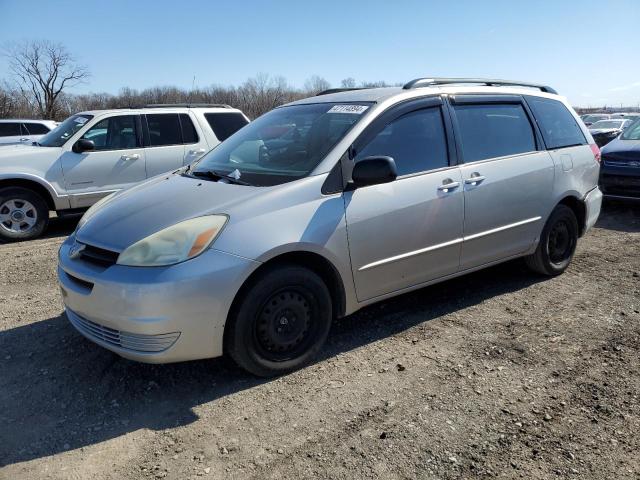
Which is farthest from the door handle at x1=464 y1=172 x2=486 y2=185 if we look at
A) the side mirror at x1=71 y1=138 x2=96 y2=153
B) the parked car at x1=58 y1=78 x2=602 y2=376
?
the side mirror at x1=71 y1=138 x2=96 y2=153

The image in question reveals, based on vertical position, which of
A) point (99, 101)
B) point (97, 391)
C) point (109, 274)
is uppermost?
point (99, 101)

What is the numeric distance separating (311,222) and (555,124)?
3157 millimetres

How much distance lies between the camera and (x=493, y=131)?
443cm

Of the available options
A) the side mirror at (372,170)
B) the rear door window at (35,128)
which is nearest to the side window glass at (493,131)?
the side mirror at (372,170)

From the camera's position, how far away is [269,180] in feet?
11.3

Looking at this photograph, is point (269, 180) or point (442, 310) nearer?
point (269, 180)

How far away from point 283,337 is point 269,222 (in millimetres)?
760

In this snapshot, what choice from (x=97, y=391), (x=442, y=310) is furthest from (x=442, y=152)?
(x=97, y=391)

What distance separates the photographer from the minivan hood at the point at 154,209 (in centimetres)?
312

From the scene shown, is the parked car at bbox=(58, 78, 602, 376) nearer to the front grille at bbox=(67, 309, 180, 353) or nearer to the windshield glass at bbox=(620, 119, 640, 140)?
the front grille at bbox=(67, 309, 180, 353)

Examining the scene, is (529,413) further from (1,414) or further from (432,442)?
(1,414)

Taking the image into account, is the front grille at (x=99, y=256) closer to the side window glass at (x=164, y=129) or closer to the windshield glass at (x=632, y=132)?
the side window glass at (x=164, y=129)

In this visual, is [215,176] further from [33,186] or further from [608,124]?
A: [608,124]

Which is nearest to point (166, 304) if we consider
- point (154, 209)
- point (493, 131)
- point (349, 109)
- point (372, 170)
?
point (154, 209)
